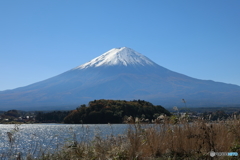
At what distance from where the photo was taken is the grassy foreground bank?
6.30m

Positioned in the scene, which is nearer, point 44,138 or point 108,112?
point 44,138

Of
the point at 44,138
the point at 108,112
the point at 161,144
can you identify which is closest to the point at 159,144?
→ the point at 161,144

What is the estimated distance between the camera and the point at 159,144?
23.1 ft

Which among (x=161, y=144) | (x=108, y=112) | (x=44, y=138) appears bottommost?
(x=161, y=144)

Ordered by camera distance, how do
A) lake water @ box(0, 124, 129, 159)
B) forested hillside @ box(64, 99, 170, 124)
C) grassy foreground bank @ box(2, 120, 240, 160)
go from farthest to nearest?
forested hillside @ box(64, 99, 170, 124) < lake water @ box(0, 124, 129, 159) < grassy foreground bank @ box(2, 120, 240, 160)

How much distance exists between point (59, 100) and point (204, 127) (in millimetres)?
194132

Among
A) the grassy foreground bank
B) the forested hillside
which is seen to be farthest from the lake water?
the forested hillside

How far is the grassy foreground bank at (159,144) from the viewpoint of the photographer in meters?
6.30

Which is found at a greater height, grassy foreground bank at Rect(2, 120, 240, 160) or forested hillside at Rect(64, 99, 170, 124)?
forested hillside at Rect(64, 99, 170, 124)

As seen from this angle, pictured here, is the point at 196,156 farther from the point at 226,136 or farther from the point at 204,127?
the point at 226,136

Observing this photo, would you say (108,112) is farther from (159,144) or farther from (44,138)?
(159,144)

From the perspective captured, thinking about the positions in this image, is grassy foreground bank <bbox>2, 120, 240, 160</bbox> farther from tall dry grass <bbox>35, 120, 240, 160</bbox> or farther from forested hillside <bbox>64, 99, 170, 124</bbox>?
forested hillside <bbox>64, 99, 170, 124</bbox>

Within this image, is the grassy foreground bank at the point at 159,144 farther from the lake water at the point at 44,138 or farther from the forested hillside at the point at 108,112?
the forested hillside at the point at 108,112

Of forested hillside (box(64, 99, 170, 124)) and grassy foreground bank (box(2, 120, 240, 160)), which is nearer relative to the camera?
grassy foreground bank (box(2, 120, 240, 160))
